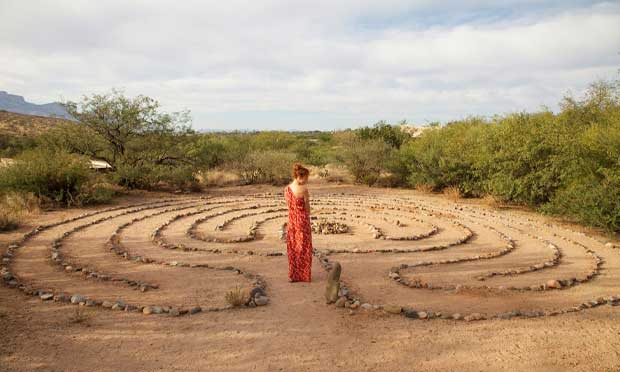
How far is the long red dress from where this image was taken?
6.60m

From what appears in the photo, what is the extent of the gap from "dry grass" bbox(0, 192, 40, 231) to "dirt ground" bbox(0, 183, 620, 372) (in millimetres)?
580

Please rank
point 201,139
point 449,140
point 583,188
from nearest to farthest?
point 583,188 → point 449,140 → point 201,139

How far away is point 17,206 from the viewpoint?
1199 cm

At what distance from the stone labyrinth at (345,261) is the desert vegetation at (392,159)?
1349 millimetres

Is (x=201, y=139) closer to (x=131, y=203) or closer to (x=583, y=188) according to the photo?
(x=131, y=203)

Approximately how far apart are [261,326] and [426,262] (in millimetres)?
3652

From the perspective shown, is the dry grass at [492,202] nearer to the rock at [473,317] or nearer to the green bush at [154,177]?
the rock at [473,317]

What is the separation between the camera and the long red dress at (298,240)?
660 cm

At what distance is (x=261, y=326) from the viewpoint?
520cm

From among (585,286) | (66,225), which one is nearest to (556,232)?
(585,286)

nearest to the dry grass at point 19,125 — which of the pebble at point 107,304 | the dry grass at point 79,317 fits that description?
the pebble at point 107,304

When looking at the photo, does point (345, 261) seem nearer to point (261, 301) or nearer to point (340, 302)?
point (340, 302)

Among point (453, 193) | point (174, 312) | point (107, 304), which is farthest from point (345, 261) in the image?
point (453, 193)

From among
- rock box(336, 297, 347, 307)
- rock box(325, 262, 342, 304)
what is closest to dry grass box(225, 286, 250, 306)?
rock box(325, 262, 342, 304)
